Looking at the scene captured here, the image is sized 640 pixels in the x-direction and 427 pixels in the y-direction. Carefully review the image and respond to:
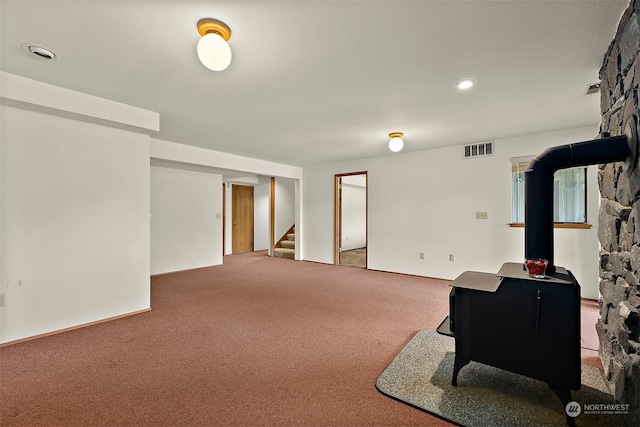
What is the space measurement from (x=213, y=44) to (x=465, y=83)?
2.06 metres

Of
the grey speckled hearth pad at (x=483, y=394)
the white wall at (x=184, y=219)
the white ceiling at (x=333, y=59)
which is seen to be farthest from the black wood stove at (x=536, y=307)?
the white wall at (x=184, y=219)

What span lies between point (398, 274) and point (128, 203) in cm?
443

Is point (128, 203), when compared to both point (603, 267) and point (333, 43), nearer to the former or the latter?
point (333, 43)

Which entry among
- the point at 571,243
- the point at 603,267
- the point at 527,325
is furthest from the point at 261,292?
the point at 571,243

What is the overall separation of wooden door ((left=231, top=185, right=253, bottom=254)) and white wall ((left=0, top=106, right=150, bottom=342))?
181 inches

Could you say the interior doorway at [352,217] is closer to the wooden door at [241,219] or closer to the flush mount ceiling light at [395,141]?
the wooden door at [241,219]

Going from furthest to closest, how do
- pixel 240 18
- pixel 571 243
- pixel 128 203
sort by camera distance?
pixel 571 243, pixel 128 203, pixel 240 18

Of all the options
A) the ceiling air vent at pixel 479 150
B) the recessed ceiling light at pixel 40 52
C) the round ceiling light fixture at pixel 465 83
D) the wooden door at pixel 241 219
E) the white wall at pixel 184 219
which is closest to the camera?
the recessed ceiling light at pixel 40 52

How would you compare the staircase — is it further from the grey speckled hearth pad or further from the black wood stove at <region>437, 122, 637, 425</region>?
the black wood stove at <region>437, 122, 637, 425</region>

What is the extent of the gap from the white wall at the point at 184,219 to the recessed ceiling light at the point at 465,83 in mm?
5243

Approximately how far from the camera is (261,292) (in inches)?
165

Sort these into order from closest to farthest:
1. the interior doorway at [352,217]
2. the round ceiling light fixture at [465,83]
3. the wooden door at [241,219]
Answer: the round ceiling light fixture at [465,83], the wooden door at [241,219], the interior doorway at [352,217]

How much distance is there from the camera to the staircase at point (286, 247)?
737 centimetres

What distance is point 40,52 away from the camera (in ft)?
6.59
